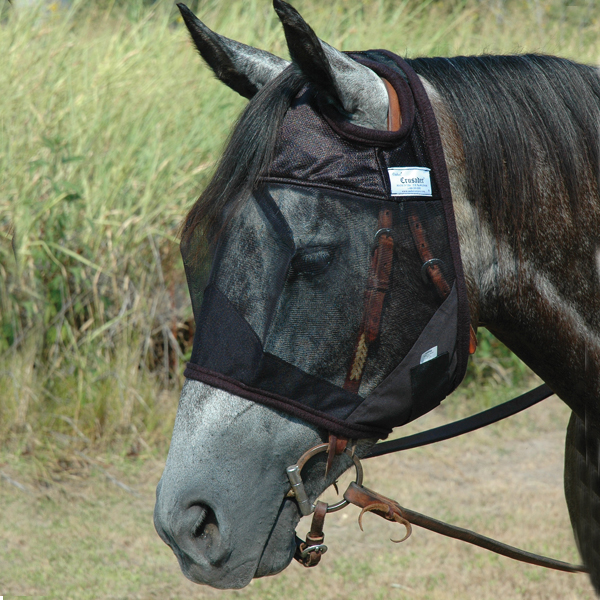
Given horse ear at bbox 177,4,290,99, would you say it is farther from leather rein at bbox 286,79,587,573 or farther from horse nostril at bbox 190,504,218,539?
horse nostril at bbox 190,504,218,539

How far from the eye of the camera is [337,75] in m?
1.15

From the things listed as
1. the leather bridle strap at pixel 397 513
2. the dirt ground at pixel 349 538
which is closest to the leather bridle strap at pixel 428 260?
the leather bridle strap at pixel 397 513

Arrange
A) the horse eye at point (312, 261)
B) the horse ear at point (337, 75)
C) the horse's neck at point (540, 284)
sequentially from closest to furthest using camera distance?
the horse ear at point (337, 75) → the horse eye at point (312, 261) → the horse's neck at point (540, 284)

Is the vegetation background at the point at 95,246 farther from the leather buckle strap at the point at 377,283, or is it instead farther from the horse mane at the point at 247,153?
the leather buckle strap at the point at 377,283

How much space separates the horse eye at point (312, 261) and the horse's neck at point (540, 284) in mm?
290

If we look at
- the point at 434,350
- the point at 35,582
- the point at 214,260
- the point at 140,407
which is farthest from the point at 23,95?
the point at 434,350

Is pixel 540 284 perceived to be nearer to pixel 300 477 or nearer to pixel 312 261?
pixel 312 261

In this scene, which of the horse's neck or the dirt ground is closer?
the horse's neck

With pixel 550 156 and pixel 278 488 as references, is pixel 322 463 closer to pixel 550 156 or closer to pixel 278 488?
pixel 278 488

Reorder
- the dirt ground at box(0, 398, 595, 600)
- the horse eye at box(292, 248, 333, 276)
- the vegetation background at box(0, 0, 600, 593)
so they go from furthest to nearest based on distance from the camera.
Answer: the vegetation background at box(0, 0, 600, 593) < the dirt ground at box(0, 398, 595, 600) < the horse eye at box(292, 248, 333, 276)

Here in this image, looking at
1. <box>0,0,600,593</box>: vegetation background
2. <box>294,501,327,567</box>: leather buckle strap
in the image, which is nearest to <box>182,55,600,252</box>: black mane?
<box>294,501,327,567</box>: leather buckle strap

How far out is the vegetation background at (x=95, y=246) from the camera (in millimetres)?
3596

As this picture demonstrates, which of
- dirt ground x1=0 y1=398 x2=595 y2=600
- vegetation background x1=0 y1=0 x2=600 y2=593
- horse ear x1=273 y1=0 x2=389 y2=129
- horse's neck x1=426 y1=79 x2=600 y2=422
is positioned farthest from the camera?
vegetation background x1=0 y1=0 x2=600 y2=593

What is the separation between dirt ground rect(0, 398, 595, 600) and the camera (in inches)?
112
